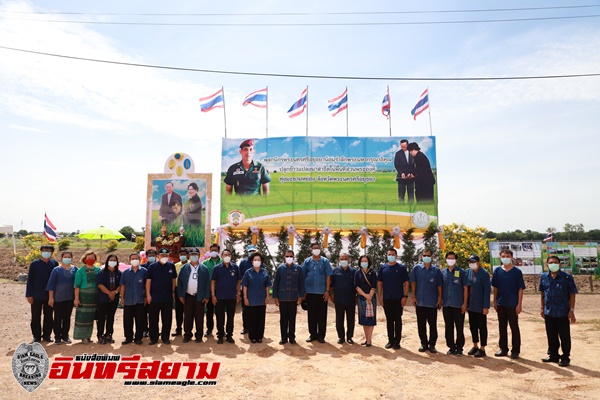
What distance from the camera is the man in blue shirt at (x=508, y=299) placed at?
6645mm

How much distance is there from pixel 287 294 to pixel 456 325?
289 centimetres

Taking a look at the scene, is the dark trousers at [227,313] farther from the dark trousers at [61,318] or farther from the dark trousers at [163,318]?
the dark trousers at [61,318]

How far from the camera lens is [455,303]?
6.81 metres

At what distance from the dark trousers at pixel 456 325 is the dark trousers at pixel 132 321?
17.2 ft

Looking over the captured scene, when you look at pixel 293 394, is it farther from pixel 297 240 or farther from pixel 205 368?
pixel 297 240

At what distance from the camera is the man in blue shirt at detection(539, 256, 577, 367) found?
638cm

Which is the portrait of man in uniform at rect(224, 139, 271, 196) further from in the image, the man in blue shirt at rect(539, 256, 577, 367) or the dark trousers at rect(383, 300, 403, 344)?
the man in blue shirt at rect(539, 256, 577, 367)

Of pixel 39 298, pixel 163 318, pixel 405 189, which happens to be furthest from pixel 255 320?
pixel 405 189

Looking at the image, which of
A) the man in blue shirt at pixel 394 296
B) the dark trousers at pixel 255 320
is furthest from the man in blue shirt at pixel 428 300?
the dark trousers at pixel 255 320

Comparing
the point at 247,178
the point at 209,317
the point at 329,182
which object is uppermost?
the point at 247,178

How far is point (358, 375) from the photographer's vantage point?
18.7 ft

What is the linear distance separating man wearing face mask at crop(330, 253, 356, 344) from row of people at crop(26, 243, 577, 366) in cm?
2

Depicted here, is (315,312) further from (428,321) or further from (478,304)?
(478,304)

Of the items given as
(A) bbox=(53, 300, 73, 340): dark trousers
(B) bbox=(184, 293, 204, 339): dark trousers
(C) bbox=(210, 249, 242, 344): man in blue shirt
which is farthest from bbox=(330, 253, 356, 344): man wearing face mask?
(A) bbox=(53, 300, 73, 340): dark trousers
